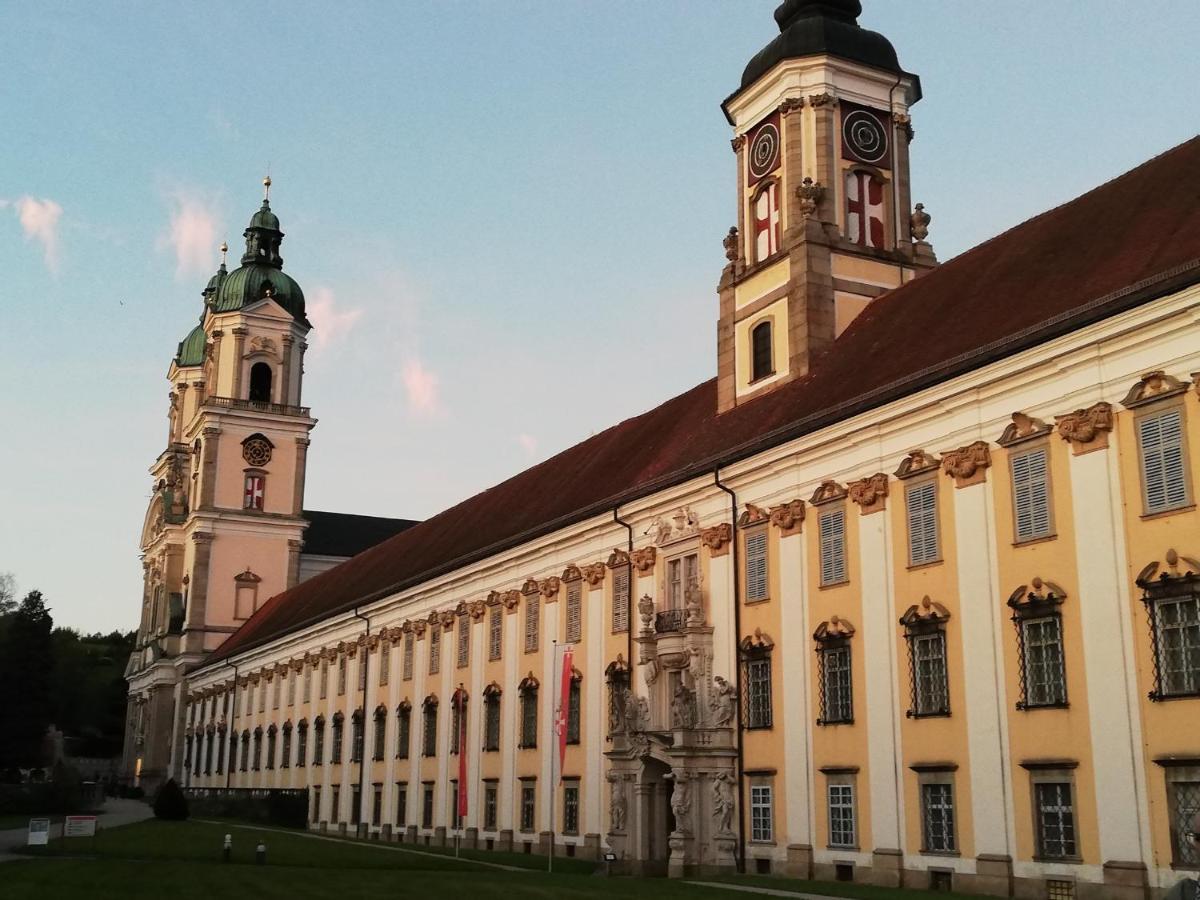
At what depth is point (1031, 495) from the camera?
91.7 feet

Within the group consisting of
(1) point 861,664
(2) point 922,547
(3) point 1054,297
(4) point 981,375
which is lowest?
(1) point 861,664

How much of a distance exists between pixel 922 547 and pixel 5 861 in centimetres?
2280

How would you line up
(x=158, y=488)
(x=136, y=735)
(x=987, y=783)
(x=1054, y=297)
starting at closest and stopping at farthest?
(x=987, y=783), (x=1054, y=297), (x=136, y=735), (x=158, y=488)

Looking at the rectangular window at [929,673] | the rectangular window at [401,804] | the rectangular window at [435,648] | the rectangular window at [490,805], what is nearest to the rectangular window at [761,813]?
the rectangular window at [929,673]

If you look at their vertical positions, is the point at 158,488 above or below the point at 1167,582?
above

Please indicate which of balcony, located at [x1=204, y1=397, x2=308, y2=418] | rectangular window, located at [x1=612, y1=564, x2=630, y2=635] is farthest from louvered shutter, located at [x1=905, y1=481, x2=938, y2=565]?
balcony, located at [x1=204, y1=397, x2=308, y2=418]

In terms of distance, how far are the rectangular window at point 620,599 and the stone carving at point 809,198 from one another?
11.6 m

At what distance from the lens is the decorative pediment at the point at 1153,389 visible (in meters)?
25.2

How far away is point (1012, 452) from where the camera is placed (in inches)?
1126

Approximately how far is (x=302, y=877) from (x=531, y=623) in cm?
1868

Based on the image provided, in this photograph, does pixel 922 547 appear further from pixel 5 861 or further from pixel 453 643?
pixel 453 643

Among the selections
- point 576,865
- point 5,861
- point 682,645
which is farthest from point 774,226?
point 5,861

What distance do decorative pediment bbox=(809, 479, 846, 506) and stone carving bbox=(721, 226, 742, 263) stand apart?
13.2m

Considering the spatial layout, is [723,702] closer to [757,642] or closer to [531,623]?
[757,642]
